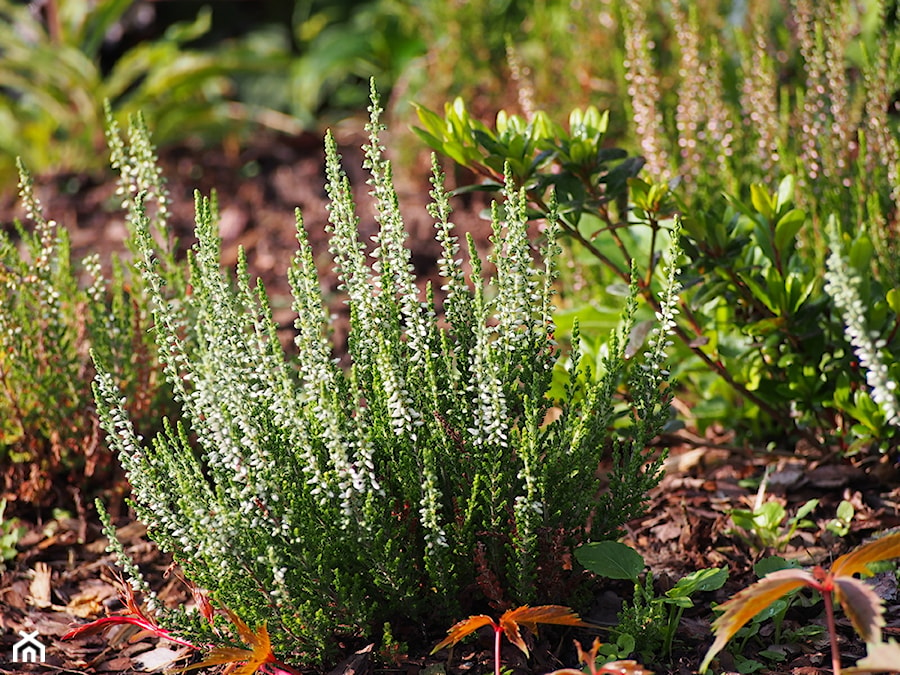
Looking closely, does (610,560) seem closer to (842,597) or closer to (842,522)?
(842,597)

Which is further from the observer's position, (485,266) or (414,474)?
(485,266)

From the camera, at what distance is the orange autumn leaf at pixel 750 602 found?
147cm

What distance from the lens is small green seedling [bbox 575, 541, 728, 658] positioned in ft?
6.08

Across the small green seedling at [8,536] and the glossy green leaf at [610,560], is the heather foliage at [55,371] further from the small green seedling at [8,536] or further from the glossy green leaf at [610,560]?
the glossy green leaf at [610,560]

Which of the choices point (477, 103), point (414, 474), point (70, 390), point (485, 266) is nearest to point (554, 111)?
point (477, 103)

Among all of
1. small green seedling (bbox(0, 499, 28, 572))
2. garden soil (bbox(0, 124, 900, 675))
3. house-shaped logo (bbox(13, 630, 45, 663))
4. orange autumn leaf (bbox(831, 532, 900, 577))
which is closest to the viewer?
orange autumn leaf (bbox(831, 532, 900, 577))

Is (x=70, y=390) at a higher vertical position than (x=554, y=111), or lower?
lower

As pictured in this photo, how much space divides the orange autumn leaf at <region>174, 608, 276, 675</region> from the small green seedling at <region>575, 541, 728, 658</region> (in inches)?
23.6

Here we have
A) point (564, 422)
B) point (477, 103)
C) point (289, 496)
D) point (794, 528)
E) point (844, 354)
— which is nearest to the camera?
point (289, 496)

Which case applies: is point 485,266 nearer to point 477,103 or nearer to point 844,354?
point 477,103

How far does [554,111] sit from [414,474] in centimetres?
302

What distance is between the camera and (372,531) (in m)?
1.81

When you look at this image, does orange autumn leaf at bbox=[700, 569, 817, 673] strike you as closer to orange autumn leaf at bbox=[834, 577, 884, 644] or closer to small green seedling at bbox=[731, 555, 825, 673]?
orange autumn leaf at bbox=[834, 577, 884, 644]

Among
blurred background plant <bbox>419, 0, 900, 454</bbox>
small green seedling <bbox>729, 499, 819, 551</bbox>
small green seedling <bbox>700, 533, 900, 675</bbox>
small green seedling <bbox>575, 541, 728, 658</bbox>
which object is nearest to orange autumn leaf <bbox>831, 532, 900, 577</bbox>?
small green seedling <bbox>700, 533, 900, 675</bbox>
